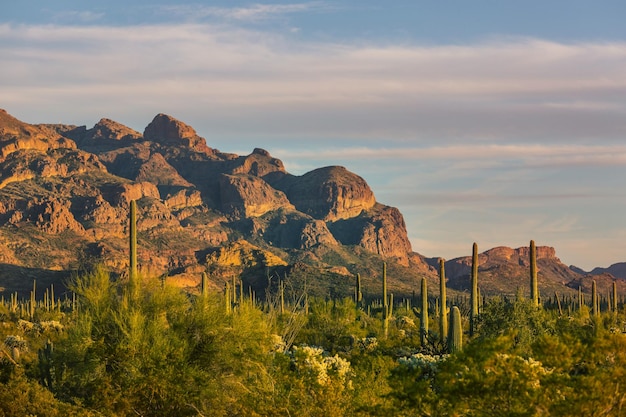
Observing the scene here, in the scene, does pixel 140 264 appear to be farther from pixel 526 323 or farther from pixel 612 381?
pixel 612 381

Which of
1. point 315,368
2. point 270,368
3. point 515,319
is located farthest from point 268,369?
point 515,319

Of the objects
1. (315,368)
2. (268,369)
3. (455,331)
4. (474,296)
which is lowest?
(268,369)

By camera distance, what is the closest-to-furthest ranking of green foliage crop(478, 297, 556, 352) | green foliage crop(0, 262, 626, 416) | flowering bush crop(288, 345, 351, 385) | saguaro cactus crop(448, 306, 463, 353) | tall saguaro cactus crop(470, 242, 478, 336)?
green foliage crop(0, 262, 626, 416) < flowering bush crop(288, 345, 351, 385) < saguaro cactus crop(448, 306, 463, 353) < green foliage crop(478, 297, 556, 352) < tall saguaro cactus crop(470, 242, 478, 336)

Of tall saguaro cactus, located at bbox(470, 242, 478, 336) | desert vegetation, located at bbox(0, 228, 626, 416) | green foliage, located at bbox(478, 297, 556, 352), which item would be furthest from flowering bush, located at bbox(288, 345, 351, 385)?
tall saguaro cactus, located at bbox(470, 242, 478, 336)

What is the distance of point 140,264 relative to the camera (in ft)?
575

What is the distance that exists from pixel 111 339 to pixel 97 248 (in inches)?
5734

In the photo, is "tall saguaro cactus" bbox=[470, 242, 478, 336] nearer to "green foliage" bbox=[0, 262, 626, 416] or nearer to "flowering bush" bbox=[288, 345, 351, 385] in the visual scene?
"green foliage" bbox=[0, 262, 626, 416]

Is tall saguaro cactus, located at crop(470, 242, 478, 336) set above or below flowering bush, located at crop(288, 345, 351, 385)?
above

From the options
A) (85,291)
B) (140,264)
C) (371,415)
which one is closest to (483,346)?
(371,415)

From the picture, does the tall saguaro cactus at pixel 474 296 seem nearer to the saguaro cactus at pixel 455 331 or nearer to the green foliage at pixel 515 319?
the green foliage at pixel 515 319

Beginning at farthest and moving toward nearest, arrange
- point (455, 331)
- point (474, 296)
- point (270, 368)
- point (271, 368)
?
point (474, 296) → point (455, 331) → point (270, 368) → point (271, 368)

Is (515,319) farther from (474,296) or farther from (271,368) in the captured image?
(271,368)

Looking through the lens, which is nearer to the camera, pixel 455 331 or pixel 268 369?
pixel 268 369

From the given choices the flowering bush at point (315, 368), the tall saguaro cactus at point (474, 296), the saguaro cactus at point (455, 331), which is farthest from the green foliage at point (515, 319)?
the flowering bush at point (315, 368)
